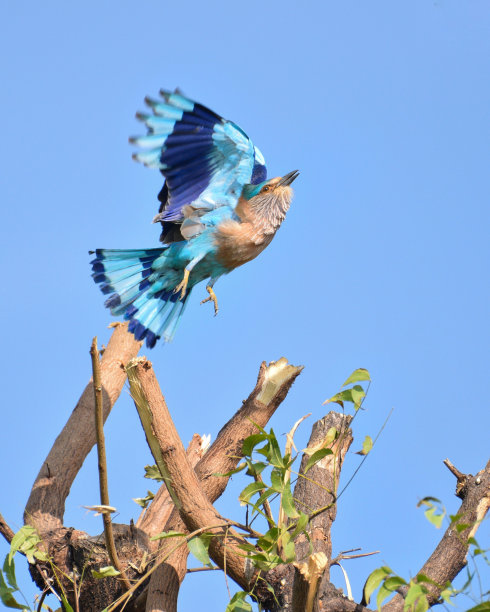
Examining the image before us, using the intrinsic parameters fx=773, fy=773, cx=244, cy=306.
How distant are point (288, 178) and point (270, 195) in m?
0.25

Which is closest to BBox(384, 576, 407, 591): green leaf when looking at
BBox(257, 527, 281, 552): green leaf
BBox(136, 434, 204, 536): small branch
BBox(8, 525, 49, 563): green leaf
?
BBox(257, 527, 281, 552): green leaf

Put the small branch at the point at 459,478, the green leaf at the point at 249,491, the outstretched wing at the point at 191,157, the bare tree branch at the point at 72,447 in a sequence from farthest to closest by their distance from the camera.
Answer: the outstretched wing at the point at 191,157
the bare tree branch at the point at 72,447
the small branch at the point at 459,478
the green leaf at the point at 249,491

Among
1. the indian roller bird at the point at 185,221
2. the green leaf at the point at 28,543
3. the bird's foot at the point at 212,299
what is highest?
the indian roller bird at the point at 185,221

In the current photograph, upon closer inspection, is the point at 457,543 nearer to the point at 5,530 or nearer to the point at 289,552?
the point at 289,552

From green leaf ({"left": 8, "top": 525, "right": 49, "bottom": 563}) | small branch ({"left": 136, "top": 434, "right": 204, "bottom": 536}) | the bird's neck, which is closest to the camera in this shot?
green leaf ({"left": 8, "top": 525, "right": 49, "bottom": 563})

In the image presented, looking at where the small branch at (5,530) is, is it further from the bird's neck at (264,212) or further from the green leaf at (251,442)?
the bird's neck at (264,212)

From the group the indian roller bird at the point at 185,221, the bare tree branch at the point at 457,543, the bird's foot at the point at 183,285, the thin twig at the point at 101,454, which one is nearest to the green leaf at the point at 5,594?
the thin twig at the point at 101,454

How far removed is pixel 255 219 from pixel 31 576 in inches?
107

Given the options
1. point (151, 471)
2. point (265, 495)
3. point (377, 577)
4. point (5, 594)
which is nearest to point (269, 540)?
point (265, 495)

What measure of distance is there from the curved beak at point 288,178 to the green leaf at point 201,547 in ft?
10.7

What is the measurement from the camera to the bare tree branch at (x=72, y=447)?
13.7 feet

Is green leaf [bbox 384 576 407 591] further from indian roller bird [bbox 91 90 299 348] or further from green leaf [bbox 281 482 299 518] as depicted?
indian roller bird [bbox 91 90 299 348]

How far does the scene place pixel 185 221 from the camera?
17.0 feet

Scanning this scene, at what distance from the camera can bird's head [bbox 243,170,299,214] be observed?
5492 mm
